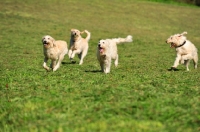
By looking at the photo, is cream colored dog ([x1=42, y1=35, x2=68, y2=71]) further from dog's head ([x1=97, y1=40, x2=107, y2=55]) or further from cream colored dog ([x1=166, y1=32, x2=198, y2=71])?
cream colored dog ([x1=166, y1=32, x2=198, y2=71])

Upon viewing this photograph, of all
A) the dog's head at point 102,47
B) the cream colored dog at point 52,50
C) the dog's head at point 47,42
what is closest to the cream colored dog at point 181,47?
→ the dog's head at point 102,47

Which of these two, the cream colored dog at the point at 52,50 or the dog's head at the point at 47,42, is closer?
the dog's head at the point at 47,42

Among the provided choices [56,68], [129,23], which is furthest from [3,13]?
[56,68]

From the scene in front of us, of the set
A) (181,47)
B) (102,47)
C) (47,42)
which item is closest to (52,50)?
(47,42)

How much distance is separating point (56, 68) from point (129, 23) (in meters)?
27.6

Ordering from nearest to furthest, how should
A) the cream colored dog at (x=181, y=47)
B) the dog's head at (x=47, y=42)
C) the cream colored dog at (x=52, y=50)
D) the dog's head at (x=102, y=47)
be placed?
1. the dog's head at (x=102, y=47)
2. the dog's head at (x=47, y=42)
3. the cream colored dog at (x=52, y=50)
4. the cream colored dog at (x=181, y=47)

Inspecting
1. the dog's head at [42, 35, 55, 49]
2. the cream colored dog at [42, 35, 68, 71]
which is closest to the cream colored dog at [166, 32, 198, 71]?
the cream colored dog at [42, 35, 68, 71]

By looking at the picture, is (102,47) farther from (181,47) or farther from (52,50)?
(181,47)

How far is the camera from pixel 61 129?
→ 5.73 meters

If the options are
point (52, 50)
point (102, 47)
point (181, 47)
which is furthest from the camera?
point (181, 47)

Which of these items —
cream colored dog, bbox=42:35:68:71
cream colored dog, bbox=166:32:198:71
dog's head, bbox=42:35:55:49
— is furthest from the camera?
cream colored dog, bbox=166:32:198:71

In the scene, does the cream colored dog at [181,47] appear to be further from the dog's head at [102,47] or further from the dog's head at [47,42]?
the dog's head at [47,42]

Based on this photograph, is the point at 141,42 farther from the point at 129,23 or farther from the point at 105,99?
the point at 105,99

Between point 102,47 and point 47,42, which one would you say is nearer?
point 102,47
